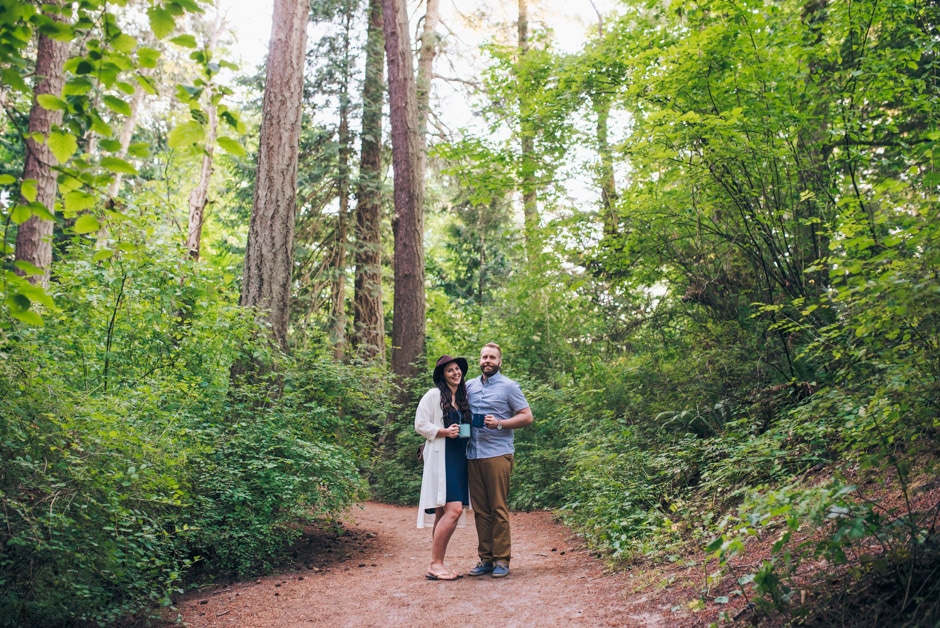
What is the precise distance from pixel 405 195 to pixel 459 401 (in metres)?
8.95

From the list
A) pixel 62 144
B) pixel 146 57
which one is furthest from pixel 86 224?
pixel 146 57

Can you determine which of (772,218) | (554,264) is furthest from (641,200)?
(554,264)

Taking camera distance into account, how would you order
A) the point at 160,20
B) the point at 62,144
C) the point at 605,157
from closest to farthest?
1. the point at 160,20
2. the point at 62,144
3. the point at 605,157

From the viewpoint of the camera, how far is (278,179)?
937 centimetres

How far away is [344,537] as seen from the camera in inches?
344

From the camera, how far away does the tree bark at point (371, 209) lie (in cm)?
1664

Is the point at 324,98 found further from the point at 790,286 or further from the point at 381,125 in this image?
the point at 790,286

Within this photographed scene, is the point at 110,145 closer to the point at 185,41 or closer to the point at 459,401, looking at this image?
the point at 185,41

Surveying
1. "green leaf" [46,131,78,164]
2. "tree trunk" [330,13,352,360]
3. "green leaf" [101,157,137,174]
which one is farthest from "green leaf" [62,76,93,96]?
"tree trunk" [330,13,352,360]

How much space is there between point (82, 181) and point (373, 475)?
11604 mm

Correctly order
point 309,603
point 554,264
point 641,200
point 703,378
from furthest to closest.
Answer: point 554,264
point 641,200
point 703,378
point 309,603

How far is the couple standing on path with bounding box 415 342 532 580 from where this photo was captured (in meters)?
6.07

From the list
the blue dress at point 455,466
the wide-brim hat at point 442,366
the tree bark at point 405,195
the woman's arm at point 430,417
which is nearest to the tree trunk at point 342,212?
the tree bark at point 405,195

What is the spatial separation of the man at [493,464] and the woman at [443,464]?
118 millimetres
